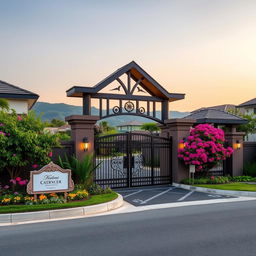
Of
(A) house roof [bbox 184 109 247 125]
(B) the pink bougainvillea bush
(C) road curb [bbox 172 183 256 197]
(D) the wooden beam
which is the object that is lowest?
(C) road curb [bbox 172 183 256 197]

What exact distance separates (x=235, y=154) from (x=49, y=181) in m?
11.1

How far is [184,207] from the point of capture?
8883 mm

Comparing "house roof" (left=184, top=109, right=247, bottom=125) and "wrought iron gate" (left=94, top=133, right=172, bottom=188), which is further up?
"house roof" (left=184, top=109, right=247, bottom=125)

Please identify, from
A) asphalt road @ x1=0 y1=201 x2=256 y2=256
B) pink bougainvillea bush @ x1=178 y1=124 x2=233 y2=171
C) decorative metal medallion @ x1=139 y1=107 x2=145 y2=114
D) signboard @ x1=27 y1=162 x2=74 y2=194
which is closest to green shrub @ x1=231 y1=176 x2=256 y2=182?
pink bougainvillea bush @ x1=178 y1=124 x2=233 y2=171

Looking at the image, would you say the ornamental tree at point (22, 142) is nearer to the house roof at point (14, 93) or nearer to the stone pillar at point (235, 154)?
the house roof at point (14, 93)

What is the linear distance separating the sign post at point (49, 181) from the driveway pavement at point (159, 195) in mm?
2529

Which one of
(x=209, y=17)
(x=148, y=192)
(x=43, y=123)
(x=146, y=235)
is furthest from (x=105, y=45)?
(x=146, y=235)

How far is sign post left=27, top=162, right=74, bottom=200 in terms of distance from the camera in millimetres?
8367

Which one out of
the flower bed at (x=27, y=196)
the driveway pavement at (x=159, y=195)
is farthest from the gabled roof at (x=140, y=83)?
the driveway pavement at (x=159, y=195)

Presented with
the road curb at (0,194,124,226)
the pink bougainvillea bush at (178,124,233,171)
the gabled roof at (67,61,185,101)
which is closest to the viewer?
the road curb at (0,194,124,226)

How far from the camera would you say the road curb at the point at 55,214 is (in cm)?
722

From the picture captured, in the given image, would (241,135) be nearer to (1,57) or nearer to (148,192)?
(148,192)

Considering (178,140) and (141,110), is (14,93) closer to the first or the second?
(141,110)

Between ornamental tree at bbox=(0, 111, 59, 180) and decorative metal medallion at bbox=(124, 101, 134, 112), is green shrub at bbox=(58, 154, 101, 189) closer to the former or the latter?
ornamental tree at bbox=(0, 111, 59, 180)
